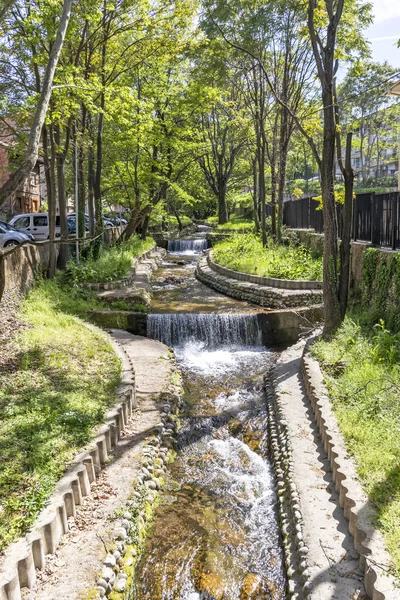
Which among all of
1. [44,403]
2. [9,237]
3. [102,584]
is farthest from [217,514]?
[9,237]

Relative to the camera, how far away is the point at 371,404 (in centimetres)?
609

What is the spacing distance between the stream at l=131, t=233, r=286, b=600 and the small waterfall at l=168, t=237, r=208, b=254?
17276 millimetres

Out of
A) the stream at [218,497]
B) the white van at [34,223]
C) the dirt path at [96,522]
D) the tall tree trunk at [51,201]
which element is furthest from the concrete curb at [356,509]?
the white van at [34,223]

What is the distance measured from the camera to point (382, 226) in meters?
11.4

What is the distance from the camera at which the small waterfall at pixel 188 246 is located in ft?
93.8

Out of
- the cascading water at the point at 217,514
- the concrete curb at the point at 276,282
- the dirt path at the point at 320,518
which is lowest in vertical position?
the cascading water at the point at 217,514

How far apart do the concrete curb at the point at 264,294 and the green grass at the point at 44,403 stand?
18.6ft

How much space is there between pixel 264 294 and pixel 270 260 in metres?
3.06

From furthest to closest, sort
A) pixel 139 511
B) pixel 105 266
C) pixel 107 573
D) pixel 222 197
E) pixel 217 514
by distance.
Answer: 1. pixel 222 197
2. pixel 105 266
3. pixel 217 514
4. pixel 139 511
5. pixel 107 573

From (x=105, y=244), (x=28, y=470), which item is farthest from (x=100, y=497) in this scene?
(x=105, y=244)

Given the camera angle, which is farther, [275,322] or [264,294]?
[264,294]

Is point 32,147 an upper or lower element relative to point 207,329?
upper

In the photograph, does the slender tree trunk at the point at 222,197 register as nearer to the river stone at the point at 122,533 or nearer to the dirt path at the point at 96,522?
the dirt path at the point at 96,522

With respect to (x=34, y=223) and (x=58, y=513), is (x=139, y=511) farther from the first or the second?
(x=34, y=223)
